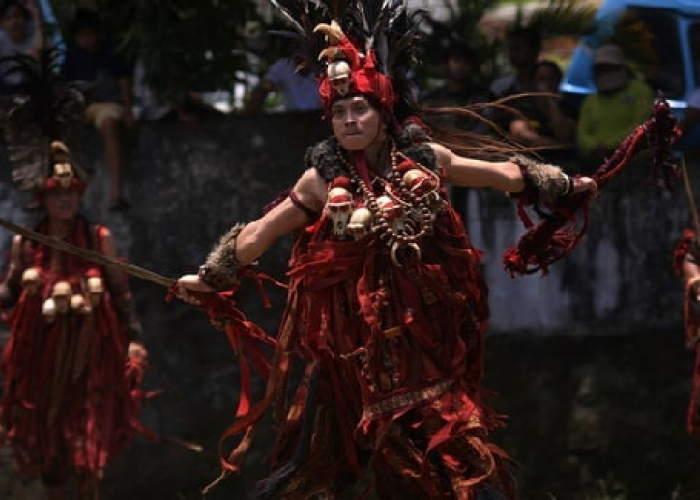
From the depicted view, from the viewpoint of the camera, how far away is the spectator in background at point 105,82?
1064cm

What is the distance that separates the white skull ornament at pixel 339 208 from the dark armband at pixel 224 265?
59cm

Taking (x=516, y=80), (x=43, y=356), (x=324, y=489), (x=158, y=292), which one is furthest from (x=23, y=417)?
(x=516, y=80)

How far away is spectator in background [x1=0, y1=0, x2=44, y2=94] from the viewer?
10.8 metres

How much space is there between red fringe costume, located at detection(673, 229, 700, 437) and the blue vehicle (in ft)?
3.58

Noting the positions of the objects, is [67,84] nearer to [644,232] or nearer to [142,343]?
[142,343]

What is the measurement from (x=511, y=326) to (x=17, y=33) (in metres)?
3.15

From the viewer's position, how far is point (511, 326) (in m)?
10.5

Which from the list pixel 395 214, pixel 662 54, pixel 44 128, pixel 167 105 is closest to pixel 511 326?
pixel 662 54

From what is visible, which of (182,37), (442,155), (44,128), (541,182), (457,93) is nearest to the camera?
(442,155)

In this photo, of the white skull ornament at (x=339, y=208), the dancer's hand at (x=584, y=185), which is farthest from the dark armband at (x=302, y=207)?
the dancer's hand at (x=584, y=185)

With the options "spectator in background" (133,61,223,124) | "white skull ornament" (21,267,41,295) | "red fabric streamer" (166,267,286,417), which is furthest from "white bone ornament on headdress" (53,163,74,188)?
"red fabric streamer" (166,267,286,417)

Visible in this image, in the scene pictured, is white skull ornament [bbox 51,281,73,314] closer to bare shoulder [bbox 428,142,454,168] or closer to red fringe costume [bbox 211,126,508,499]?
red fringe costume [bbox 211,126,508,499]

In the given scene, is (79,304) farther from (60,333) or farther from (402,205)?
(402,205)

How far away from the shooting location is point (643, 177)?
10.5 meters
